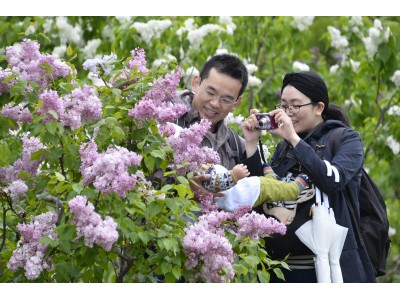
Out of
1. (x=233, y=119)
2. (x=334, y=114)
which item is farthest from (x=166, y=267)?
Result: (x=233, y=119)

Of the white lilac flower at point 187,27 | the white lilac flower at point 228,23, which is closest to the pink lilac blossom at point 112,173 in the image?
the white lilac flower at point 187,27

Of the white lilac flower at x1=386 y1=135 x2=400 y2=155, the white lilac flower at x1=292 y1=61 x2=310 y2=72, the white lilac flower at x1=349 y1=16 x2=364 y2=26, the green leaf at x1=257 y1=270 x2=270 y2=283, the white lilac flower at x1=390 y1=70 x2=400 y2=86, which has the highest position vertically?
the green leaf at x1=257 y1=270 x2=270 y2=283

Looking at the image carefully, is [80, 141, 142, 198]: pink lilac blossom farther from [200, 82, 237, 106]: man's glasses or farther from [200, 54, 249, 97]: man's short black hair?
[200, 54, 249, 97]: man's short black hair

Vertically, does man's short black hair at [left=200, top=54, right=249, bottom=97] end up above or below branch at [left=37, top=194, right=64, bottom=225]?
above

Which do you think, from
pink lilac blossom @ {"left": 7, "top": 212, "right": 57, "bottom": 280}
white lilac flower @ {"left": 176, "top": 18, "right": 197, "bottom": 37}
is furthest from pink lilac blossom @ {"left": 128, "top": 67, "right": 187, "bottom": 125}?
white lilac flower @ {"left": 176, "top": 18, "right": 197, "bottom": 37}

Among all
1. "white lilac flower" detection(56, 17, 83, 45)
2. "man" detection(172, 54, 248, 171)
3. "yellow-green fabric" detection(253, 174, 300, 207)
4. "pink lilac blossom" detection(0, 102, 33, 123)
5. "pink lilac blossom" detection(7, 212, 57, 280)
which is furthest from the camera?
"white lilac flower" detection(56, 17, 83, 45)

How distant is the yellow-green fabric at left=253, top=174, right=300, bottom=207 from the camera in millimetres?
3941

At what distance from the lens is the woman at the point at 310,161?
3994mm

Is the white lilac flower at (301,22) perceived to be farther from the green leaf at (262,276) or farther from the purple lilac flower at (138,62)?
the green leaf at (262,276)

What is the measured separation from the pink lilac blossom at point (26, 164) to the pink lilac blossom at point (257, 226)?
0.89 meters

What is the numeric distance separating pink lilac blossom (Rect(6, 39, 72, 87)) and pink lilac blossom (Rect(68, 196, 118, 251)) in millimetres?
782

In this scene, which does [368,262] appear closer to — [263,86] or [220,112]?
[220,112]

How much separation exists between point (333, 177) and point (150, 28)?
3760mm

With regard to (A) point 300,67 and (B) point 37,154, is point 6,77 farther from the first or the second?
(A) point 300,67
